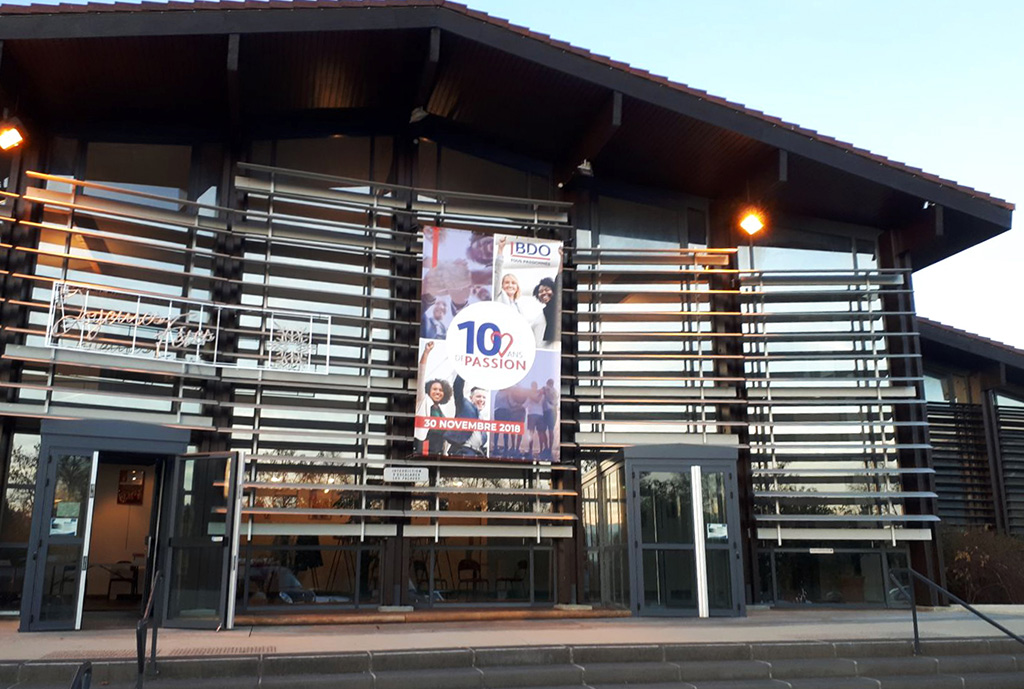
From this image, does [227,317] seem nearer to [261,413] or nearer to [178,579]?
[261,413]

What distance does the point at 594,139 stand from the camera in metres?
12.5

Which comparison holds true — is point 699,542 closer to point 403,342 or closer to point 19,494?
point 403,342

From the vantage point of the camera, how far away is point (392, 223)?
12.6 meters

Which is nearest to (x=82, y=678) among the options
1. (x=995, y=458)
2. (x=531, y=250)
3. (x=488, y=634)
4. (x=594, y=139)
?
(x=488, y=634)

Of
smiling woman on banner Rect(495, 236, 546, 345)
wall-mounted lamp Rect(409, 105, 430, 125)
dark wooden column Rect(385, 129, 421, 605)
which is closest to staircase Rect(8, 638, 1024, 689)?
dark wooden column Rect(385, 129, 421, 605)

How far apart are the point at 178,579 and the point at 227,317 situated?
319 centimetres

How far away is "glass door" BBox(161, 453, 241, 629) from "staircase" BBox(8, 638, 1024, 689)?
2.49 meters

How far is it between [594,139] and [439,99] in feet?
7.10

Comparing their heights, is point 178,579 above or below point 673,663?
above

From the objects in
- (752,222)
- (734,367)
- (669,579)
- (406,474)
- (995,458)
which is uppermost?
(752,222)

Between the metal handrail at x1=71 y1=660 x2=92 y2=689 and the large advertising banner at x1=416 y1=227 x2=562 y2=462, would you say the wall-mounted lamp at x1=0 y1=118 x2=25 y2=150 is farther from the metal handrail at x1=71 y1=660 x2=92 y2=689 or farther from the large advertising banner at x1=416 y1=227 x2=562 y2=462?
the metal handrail at x1=71 y1=660 x2=92 y2=689

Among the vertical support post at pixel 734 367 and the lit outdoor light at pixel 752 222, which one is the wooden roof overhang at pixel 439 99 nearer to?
the lit outdoor light at pixel 752 222

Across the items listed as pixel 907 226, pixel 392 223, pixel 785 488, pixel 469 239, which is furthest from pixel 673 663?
pixel 907 226

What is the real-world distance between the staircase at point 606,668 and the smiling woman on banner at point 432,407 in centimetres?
370
